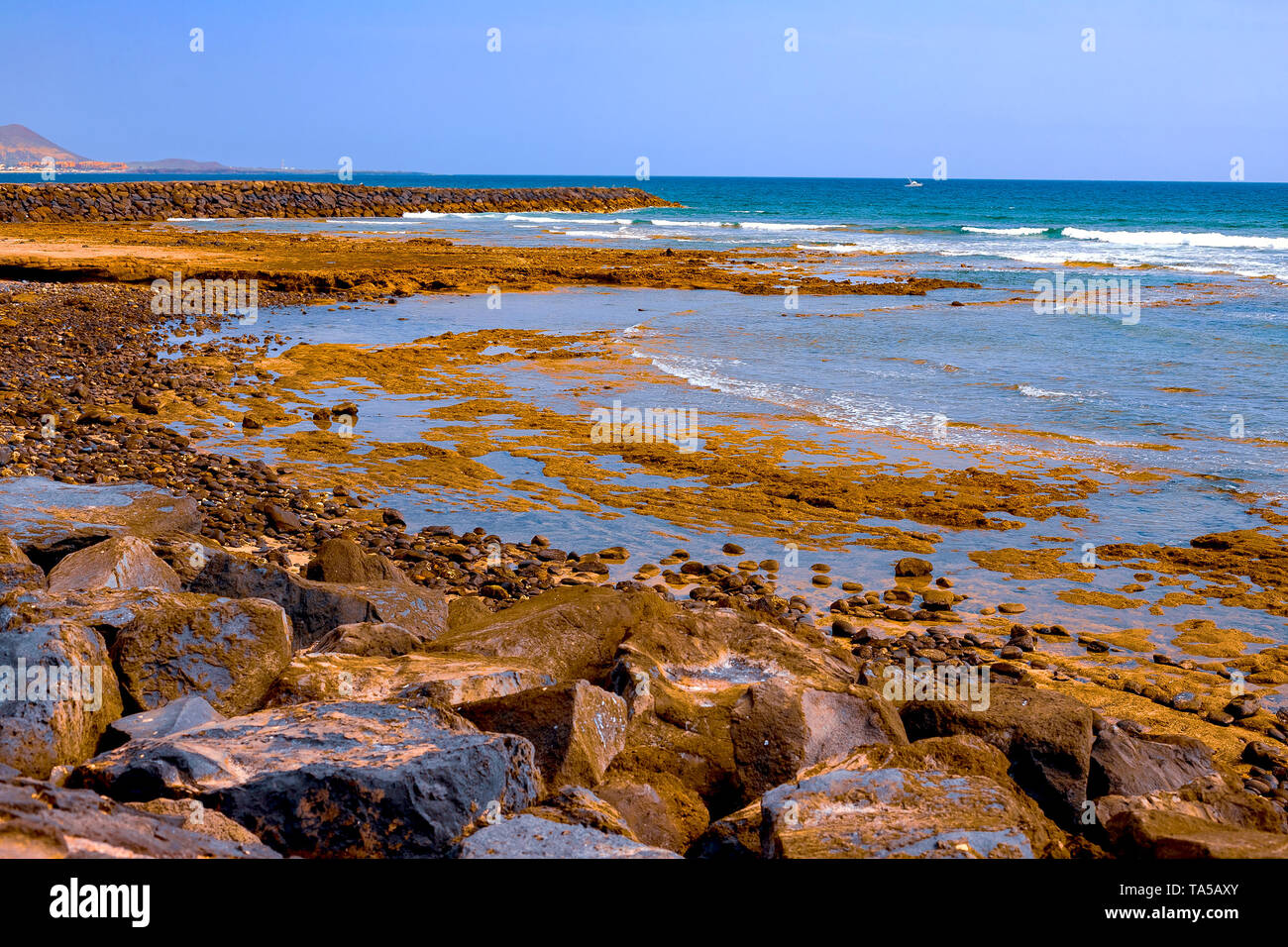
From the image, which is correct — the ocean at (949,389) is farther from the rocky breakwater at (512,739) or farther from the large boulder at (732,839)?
the large boulder at (732,839)

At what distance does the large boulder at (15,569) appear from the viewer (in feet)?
18.2

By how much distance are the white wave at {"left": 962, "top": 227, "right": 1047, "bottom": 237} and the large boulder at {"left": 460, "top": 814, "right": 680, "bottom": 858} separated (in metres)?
62.1

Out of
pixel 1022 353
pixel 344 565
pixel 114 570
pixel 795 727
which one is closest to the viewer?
pixel 795 727

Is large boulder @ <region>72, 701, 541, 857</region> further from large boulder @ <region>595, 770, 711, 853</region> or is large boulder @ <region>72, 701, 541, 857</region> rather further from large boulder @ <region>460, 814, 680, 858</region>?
large boulder @ <region>595, 770, 711, 853</region>

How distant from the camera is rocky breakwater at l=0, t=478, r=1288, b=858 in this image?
344 centimetres

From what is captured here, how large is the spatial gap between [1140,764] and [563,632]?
2976 mm

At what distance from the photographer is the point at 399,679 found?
4723mm

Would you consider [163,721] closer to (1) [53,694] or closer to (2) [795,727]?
(1) [53,694]

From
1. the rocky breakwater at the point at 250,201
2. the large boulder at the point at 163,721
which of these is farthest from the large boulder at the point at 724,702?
the rocky breakwater at the point at 250,201

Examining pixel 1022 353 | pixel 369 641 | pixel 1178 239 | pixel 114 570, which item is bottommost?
pixel 369 641

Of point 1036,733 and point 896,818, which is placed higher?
point 896,818

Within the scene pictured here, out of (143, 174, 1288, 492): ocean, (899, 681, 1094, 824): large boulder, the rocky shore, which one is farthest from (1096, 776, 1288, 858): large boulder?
(143, 174, 1288, 492): ocean

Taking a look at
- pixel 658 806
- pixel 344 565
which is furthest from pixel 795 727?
pixel 344 565
